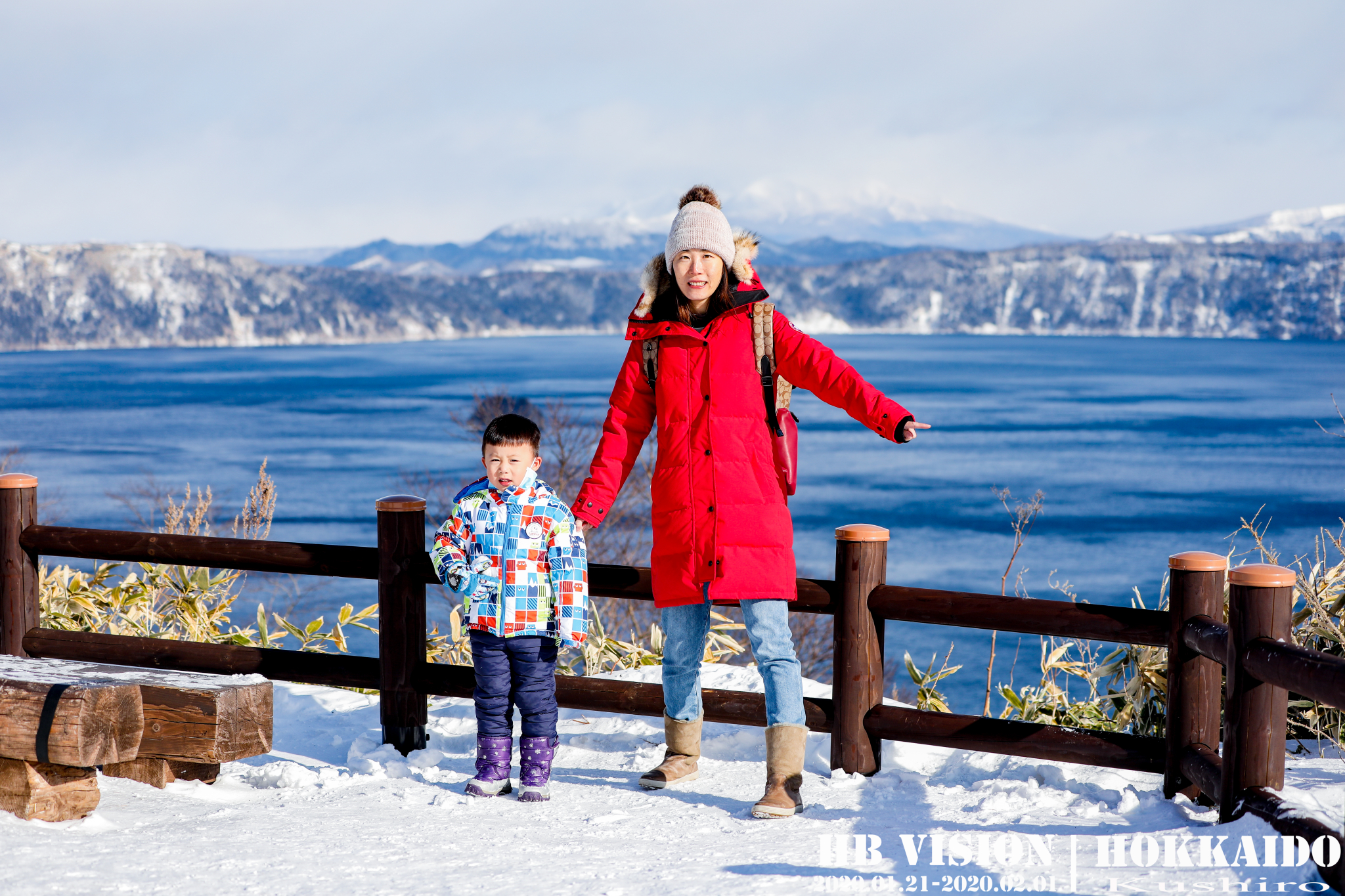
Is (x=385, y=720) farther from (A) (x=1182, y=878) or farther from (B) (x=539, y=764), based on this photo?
(A) (x=1182, y=878)

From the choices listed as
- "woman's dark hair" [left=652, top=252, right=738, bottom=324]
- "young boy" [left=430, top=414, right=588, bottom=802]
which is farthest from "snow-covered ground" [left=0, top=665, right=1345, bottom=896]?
"woman's dark hair" [left=652, top=252, right=738, bottom=324]

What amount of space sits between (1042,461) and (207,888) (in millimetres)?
63146

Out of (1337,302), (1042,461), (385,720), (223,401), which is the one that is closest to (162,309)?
(223,401)

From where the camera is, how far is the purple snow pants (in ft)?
11.1

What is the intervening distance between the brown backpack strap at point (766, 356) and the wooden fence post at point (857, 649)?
49cm

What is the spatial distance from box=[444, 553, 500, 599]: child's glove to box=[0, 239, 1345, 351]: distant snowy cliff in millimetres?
145173

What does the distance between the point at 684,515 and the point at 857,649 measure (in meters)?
0.75

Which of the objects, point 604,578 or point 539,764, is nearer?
point 539,764

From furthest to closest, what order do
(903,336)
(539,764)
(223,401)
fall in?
(903,336)
(223,401)
(539,764)

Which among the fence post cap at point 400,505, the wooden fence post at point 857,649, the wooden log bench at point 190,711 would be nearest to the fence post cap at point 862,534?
the wooden fence post at point 857,649

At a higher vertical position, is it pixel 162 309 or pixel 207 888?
pixel 162 309

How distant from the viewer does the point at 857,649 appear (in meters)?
3.58

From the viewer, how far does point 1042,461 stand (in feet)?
204

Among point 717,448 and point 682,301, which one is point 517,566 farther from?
point 682,301
